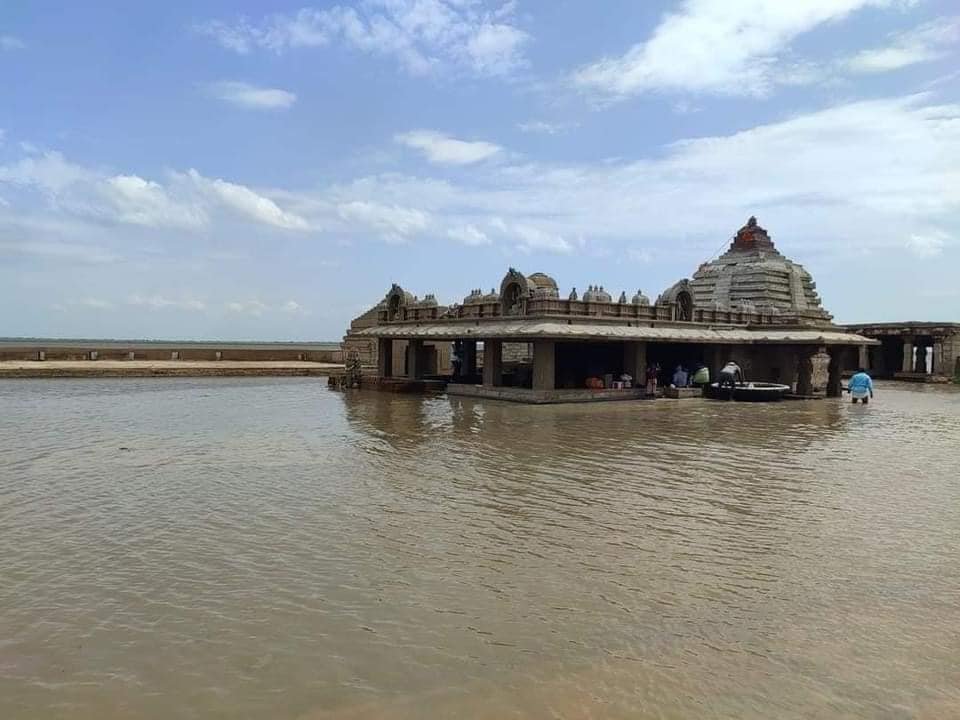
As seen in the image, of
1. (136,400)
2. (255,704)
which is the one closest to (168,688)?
(255,704)

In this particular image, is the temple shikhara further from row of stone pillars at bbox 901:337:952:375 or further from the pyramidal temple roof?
row of stone pillars at bbox 901:337:952:375

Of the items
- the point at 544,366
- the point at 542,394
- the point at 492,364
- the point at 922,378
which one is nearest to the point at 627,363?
the point at 544,366

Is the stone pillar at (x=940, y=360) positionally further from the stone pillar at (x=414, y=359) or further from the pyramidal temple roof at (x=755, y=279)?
the stone pillar at (x=414, y=359)

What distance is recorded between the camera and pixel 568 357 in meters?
29.2

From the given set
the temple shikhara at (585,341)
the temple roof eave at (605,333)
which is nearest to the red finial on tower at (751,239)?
the temple shikhara at (585,341)

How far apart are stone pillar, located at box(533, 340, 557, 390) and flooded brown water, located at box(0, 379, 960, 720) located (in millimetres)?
9780

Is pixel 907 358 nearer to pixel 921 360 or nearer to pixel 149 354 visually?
pixel 921 360

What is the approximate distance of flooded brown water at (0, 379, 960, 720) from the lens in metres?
4.56

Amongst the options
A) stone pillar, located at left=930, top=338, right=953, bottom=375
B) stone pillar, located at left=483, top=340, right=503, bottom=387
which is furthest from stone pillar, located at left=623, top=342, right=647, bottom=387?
stone pillar, located at left=930, top=338, right=953, bottom=375

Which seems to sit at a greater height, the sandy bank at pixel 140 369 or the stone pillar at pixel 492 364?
the stone pillar at pixel 492 364

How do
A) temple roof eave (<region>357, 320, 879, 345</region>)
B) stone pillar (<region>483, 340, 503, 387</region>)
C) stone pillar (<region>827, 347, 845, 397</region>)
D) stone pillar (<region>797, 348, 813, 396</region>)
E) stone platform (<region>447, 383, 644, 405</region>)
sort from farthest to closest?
1. stone pillar (<region>827, 347, 845, 397</region>)
2. stone pillar (<region>797, 348, 813, 396</region>)
3. stone pillar (<region>483, 340, 503, 387</region>)
4. stone platform (<region>447, 383, 644, 405</region>)
5. temple roof eave (<region>357, 320, 879, 345</region>)

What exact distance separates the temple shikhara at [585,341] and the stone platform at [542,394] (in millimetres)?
46

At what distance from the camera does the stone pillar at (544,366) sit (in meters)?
23.5

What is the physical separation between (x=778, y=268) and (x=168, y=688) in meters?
42.5
